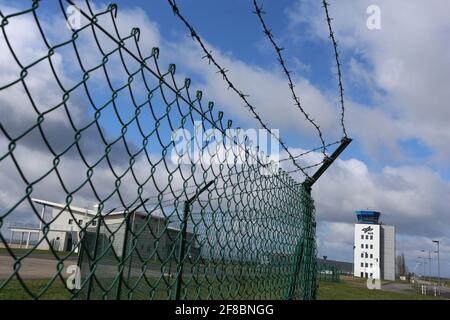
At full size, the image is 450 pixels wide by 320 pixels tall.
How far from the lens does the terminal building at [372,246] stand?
7856cm

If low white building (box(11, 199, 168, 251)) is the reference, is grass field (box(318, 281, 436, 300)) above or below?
below

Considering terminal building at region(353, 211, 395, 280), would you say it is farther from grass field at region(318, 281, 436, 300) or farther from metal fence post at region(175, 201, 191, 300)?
metal fence post at region(175, 201, 191, 300)

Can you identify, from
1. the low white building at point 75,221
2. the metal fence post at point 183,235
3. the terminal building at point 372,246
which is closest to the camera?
the low white building at point 75,221

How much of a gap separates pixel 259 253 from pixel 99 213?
1968 mm

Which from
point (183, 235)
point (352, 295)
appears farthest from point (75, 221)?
point (352, 295)

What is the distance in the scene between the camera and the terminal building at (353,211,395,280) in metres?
78.6

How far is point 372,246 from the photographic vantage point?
78562mm

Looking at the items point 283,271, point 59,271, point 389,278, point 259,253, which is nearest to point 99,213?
point 59,271

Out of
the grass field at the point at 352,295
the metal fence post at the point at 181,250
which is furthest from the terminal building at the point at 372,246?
the metal fence post at the point at 181,250

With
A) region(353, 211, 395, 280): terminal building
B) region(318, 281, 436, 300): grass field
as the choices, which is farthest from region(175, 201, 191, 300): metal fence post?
region(353, 211, 395, 280): terminal building

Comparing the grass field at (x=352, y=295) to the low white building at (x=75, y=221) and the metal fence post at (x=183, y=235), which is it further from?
the metal fence post at (x=183, y=235)

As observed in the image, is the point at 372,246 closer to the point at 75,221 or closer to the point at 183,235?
the point at 183,235
